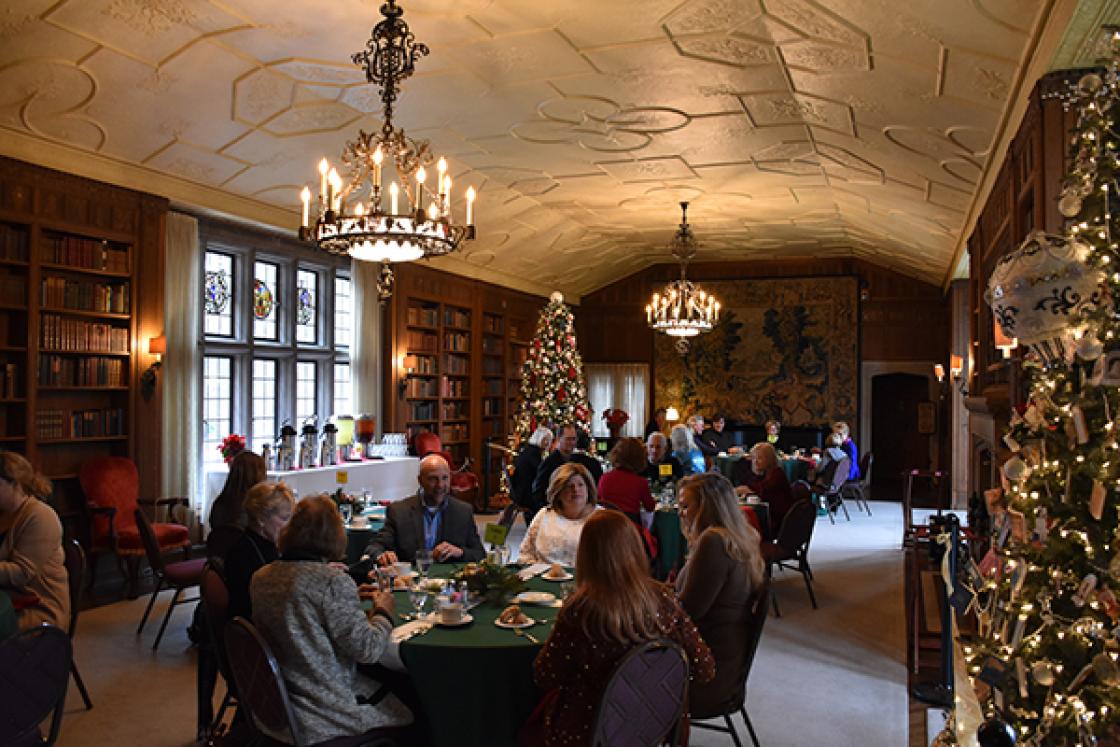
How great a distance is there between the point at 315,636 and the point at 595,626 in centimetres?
102

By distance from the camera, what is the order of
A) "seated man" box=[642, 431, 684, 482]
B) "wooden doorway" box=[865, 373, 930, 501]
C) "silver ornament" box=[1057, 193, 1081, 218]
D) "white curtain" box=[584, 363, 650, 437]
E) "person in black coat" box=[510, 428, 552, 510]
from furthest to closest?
"white curtain" box=[584, 363, 650, 437], "wooden doorway" box=[865, 373, 930, 501], "seated man" box=[642, 431, 684, 482], "person in black coat" box=[510, 428, 552, 510], "silver ornament" box=[1057, 193, 1081, 218]

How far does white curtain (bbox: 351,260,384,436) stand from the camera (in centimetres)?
1084

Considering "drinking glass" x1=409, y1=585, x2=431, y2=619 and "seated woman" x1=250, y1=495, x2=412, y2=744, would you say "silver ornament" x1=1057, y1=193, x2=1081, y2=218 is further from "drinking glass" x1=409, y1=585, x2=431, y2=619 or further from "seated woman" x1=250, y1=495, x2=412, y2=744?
"drinking glass" x1=409, y1=585, x2=431, y2=619

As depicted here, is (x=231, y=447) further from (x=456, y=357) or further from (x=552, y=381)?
(x=552, y=381)

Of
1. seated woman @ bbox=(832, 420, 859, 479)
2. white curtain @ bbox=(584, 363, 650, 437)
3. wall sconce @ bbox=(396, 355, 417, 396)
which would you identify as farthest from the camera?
white curtain @ bbox=(584, 363, 650, 437)

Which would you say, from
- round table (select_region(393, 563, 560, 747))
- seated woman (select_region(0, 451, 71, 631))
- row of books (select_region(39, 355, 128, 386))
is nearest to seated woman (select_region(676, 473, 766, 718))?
round table (select_region(393, 563, 560, 747))

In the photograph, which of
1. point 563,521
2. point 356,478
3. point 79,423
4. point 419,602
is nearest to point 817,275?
point 356,478

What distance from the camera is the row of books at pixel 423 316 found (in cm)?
1195

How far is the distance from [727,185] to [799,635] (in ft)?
19.5

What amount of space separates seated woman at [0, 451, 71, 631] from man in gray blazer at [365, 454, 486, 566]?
5.08ft

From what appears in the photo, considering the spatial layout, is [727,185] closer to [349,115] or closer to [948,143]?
[948,143]

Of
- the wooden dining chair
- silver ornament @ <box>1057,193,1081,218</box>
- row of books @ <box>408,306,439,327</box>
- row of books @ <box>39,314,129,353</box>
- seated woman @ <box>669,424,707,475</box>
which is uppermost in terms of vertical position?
row of books @ <box>408,306,439,327</box>

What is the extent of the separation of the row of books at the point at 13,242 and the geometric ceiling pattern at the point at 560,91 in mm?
767

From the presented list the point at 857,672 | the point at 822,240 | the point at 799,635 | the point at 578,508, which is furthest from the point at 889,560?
the point at 822,240
